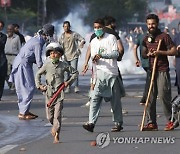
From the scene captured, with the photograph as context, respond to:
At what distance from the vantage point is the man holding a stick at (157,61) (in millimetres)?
13008

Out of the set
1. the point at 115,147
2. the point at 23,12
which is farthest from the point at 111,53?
the point at 23,12

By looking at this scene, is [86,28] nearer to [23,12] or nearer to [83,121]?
[23,12]

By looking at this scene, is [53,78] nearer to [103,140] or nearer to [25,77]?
[103,140]

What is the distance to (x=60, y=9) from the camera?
7281cm

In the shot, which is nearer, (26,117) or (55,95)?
(55,95)

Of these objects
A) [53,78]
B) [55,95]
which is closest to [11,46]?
[53,78]

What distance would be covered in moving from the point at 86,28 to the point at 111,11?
19.3 ft

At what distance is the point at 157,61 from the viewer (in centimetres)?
1312

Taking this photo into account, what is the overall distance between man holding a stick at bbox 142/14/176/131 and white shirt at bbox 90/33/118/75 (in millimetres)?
478

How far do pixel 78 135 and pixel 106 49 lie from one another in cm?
130

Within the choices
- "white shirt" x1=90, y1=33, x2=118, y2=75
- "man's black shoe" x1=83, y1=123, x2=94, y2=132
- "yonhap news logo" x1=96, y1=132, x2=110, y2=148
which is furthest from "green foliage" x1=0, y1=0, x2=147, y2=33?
"yonhap news logo" x1=96, y1=132, x2=110, y2=148

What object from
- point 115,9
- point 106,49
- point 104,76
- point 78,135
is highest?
point 106,49

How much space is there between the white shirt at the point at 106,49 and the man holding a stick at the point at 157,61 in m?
0.48

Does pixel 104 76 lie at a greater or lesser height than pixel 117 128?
greater
